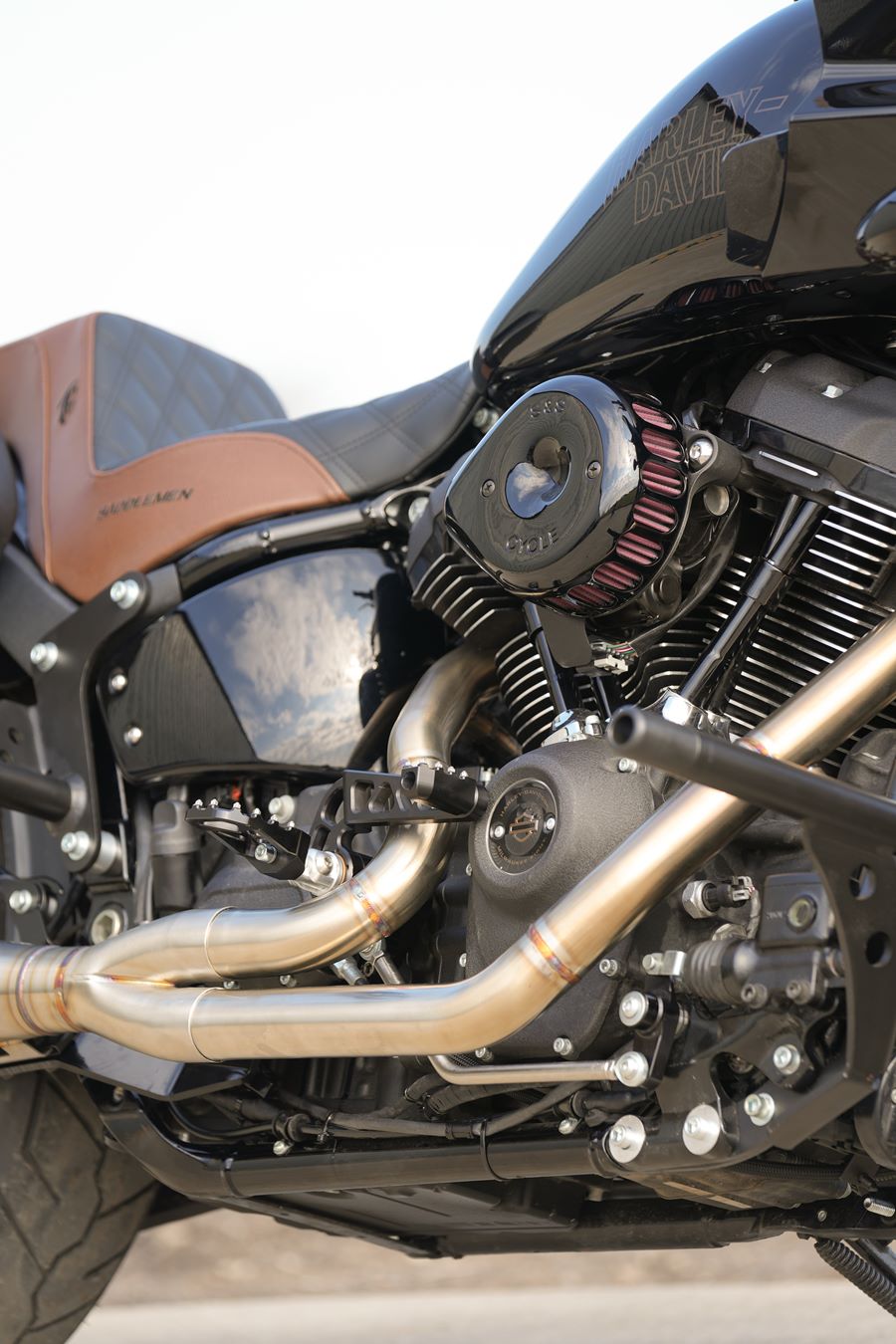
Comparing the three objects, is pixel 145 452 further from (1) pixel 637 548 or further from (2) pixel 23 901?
(1) pixel 637 548

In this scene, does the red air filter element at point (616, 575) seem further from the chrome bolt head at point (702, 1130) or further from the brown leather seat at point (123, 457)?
the brown leather seat at point (123, 457)

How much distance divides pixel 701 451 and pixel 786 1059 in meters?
0.57

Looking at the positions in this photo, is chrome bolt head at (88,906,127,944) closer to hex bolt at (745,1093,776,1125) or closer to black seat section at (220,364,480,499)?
black seat section at (220,364,480,499)

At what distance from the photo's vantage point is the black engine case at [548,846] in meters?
1.53

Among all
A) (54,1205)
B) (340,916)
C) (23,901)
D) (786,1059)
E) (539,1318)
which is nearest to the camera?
(786,1059)

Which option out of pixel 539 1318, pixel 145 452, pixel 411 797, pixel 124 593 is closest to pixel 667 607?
pixel 411 797

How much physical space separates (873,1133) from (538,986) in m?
0.31

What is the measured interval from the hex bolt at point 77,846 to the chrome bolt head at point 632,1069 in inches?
35.3

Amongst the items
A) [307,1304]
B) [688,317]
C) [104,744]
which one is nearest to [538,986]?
[688,317]

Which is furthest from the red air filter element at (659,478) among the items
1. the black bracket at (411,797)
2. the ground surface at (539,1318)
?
the ground surface at (539,1318)

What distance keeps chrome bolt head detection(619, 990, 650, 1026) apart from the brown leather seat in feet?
2.83

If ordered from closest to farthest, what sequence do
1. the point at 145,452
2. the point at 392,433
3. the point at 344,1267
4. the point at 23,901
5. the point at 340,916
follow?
1. the point at 340,916
2. the point at 392,433
3. the point at 23,901
4. the point at 145,452
5. the point at 344,1267

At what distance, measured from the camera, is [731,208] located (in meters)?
1.50

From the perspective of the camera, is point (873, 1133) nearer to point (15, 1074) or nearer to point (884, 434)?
point (884, 434)
